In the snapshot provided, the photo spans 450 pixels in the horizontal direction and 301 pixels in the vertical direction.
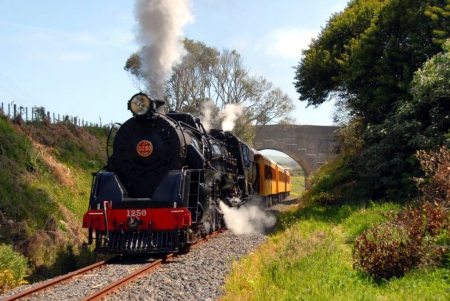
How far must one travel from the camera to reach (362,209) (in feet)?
43.4

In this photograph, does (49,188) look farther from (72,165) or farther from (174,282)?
(174,282)

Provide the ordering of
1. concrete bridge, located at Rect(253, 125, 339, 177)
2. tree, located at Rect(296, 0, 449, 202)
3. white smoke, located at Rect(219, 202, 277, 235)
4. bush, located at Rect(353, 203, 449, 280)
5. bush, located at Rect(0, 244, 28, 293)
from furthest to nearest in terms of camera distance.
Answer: concrete bridge, located at Rect(253, 125, 339, 177)
white smoke, located at Rect(219, 202, 277, 235)
tree, located at Rect(296, 0, 449, 202)
bush, located at Rect(0, 244, 28, 293)
bush, located at Rect(353, 203, 449, 280)

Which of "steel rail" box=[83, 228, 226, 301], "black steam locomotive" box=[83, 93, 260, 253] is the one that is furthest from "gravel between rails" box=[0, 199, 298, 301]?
"black steam locomotive" box=[83, 93, 260, 253]

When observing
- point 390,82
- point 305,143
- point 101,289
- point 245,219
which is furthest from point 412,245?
point 305,143

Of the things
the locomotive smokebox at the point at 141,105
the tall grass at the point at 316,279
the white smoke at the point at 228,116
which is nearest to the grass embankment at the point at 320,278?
the tall grass at the point at 316,279

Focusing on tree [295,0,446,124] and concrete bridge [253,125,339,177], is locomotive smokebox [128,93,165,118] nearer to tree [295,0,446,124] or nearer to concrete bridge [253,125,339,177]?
tree [295,0,446,124]

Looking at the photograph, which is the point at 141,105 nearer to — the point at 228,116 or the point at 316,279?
the point at 316,279

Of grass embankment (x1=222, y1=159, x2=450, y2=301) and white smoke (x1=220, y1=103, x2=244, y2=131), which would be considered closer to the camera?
grass embankment (x1=222, y1=159, x2=450, y2=301)

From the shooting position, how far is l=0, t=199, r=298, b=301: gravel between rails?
22.2 ft

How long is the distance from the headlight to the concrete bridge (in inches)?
1469

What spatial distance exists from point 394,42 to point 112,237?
39.4ft

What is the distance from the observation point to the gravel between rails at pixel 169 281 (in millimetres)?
6758

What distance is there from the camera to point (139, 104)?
10562 millimetres

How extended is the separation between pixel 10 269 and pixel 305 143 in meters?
42.7
